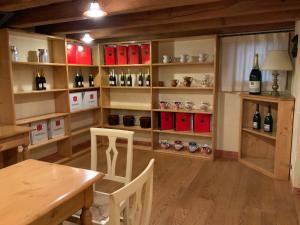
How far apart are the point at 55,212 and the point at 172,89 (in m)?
3.35

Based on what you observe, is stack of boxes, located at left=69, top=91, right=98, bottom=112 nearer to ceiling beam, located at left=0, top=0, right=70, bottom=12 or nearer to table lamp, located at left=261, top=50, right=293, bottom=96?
ceiling beam, located at left=0, top=0, right=70, bottom=12

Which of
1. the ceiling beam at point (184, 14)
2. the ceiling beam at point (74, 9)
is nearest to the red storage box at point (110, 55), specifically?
the ceiling beam at point (184, 14)

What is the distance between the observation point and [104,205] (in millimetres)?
1818

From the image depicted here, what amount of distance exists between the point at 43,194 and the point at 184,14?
2.21m

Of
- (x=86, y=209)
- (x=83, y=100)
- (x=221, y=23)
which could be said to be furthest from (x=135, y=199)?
(x=83, y=100)

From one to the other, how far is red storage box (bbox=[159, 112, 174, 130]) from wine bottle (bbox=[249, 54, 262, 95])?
1.37 meters

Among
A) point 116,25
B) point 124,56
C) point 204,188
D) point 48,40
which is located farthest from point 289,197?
point 48,40

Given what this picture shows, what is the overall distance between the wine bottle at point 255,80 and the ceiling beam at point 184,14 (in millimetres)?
995

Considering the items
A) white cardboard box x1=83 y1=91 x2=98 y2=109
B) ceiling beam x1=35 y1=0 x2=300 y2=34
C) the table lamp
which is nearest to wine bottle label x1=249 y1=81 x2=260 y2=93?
the table lamp

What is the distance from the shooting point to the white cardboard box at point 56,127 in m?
3.69

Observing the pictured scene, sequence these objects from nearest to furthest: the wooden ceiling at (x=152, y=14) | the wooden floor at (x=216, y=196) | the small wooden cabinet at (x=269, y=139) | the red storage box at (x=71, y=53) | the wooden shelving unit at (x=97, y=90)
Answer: the wooden ceiling at (x=152, y=14) → the wooden floor at (x=216, y=196) → the small wooden cabinet at (x=269, y=139) → the wooden shelving unit at (x=97, y=90) → the red storage box at (x=71, y=53)

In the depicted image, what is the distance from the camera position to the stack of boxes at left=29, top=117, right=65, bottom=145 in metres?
3.44

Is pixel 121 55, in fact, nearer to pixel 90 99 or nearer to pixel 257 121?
pixel 90 99

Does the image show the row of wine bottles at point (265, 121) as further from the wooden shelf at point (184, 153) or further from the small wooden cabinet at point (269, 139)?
the wooden shelf at point (184, 153)
